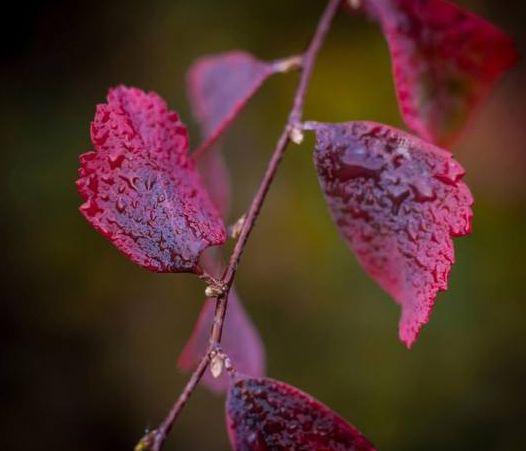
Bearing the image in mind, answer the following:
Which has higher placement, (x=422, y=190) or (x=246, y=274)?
(x=422, y=190)

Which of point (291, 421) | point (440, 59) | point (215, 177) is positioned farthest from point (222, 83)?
point (291, 421)

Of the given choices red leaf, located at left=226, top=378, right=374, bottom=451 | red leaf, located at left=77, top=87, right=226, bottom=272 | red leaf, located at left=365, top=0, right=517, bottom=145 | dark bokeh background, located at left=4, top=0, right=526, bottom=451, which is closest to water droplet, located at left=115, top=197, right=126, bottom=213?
red leaf, located at left=77, top=87, right=226, bottom=272

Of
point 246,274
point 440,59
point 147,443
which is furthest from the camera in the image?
point 246,274

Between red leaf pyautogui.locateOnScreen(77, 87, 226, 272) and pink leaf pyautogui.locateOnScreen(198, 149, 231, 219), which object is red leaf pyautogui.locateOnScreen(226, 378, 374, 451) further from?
pink leaf pyautogui.locateOnScreen(198, 149, 231, 219)

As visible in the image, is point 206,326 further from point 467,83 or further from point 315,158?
point 467,83

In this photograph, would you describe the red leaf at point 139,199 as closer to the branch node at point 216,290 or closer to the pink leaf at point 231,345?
the branch node at point 216,290

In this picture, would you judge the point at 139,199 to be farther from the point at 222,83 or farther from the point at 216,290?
the point at 222,83

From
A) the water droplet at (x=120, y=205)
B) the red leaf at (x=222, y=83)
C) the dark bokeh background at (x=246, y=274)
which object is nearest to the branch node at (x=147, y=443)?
the water droplet at (x=120, y=205)
